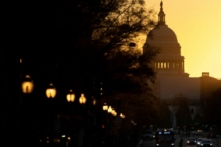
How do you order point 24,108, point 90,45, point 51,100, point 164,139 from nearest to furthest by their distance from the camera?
point 24,108
point 51,100
point 90,45
point 164,139

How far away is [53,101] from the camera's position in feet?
138

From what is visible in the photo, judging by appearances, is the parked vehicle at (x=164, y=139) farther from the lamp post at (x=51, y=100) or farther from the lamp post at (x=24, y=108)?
the lamp post at (x=24, y=108)

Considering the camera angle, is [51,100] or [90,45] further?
[90,45]

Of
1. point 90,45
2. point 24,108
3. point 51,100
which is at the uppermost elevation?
point 90,45

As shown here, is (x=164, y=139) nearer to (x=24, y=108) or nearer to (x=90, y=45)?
(x=90, y=45)

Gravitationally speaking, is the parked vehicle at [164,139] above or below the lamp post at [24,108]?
above

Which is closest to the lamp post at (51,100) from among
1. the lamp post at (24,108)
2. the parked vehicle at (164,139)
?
the lamp post at (24,108)

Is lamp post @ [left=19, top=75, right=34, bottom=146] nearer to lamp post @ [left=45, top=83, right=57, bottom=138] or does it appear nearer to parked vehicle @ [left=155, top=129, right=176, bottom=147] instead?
lamp post @ [left=45, top=83, right=57, bottom=138]

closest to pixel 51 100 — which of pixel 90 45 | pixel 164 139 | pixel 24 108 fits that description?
pixel 24 108

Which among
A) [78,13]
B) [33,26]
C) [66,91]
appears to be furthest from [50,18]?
[66,91]

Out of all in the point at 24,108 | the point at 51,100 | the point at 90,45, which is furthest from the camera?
the point at 90,45

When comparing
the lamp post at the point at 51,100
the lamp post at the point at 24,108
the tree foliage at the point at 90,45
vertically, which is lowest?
the lamp post at the point at 24,108

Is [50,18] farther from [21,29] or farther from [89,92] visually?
[89,92]

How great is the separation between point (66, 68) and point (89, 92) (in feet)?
42.4
